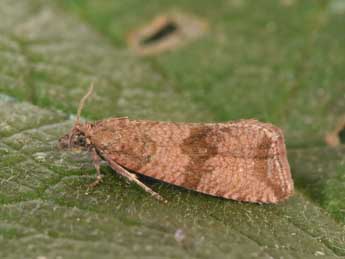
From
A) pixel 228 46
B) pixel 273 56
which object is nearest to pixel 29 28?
pixel 228 46

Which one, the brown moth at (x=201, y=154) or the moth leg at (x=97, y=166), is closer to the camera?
the moth leg at (x=97, y=166)

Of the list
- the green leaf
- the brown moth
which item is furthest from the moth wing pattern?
the green leaf

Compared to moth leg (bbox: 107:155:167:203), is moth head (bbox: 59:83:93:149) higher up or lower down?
higher up

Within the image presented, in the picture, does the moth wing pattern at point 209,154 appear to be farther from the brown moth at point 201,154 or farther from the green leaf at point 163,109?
the green leaf at point 163,109

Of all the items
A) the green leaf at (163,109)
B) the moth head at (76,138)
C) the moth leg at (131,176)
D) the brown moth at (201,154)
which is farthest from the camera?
the moth head at (76,138)

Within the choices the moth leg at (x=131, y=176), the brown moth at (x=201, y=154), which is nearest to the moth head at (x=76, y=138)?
the brown moth at (x=201, y=154)

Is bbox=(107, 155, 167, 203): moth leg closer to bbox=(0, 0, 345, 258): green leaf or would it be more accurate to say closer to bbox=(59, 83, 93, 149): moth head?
bbox=(0, 0, 345, 258): green leaf

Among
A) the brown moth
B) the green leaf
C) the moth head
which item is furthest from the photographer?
the moth head

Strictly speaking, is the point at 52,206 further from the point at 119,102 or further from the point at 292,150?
the point at 292,150

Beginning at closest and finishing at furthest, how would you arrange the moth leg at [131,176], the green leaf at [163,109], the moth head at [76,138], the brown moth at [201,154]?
1. the green leaf at [163,109]
2. the moth leg at [131,176]
3. the brown moth at [201,154]
4. the moth head at [76,138]
